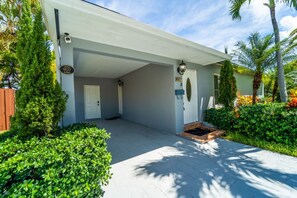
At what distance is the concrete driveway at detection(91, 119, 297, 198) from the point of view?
7.86 feet

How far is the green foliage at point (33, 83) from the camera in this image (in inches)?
89.7

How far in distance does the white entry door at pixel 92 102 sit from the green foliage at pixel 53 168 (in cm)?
699

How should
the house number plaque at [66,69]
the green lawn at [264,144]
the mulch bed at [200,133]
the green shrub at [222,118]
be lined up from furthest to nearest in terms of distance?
the green shrub at [222,118] → the mulch bed at [200,133] → the green lawn at [264,144] → the house number plaque at [66,69]

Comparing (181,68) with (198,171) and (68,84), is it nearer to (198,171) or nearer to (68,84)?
(198,171)

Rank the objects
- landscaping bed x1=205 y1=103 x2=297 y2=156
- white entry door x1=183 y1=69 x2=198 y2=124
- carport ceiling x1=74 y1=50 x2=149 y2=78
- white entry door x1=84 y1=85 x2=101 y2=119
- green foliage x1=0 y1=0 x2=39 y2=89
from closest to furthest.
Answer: landscaping bed x1=205 y1=103 x2=297 y2=156 → carport ceiling x1=74 y1=50 x2=149 y2=78 → white entry door x1=183 y1=69 x2=198 y2=124 → green foliage x1=0 y1=0 x2=39 y2=89 → white entry door x1=84 y1=85 x2=101 y2=119

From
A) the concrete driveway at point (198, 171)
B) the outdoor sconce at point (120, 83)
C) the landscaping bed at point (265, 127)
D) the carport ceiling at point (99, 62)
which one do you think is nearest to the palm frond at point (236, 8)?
the landscaping bed at point (265, 127)

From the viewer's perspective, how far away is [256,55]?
6797 mm

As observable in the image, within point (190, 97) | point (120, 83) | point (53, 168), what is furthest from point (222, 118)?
point (120, 83)

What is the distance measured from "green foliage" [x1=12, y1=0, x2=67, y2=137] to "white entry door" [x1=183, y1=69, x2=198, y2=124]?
499cm

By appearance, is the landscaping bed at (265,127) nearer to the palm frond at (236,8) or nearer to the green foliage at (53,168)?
the palm frond at (236,8)

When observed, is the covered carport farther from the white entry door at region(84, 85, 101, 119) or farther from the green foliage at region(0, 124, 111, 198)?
the green foliage at region(0, 124, 111, 198)

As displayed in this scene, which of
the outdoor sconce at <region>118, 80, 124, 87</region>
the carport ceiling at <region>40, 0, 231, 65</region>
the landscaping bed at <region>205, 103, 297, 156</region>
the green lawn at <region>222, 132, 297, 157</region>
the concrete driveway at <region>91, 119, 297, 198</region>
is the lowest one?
the concrete driveway at <region>91, 119, 297, 198</region>

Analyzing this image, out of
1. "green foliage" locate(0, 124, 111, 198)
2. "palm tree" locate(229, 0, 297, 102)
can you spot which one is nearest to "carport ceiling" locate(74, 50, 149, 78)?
"green foliage" locate(0, 124, 111, 198)

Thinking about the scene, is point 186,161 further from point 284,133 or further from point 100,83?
point 100,83
